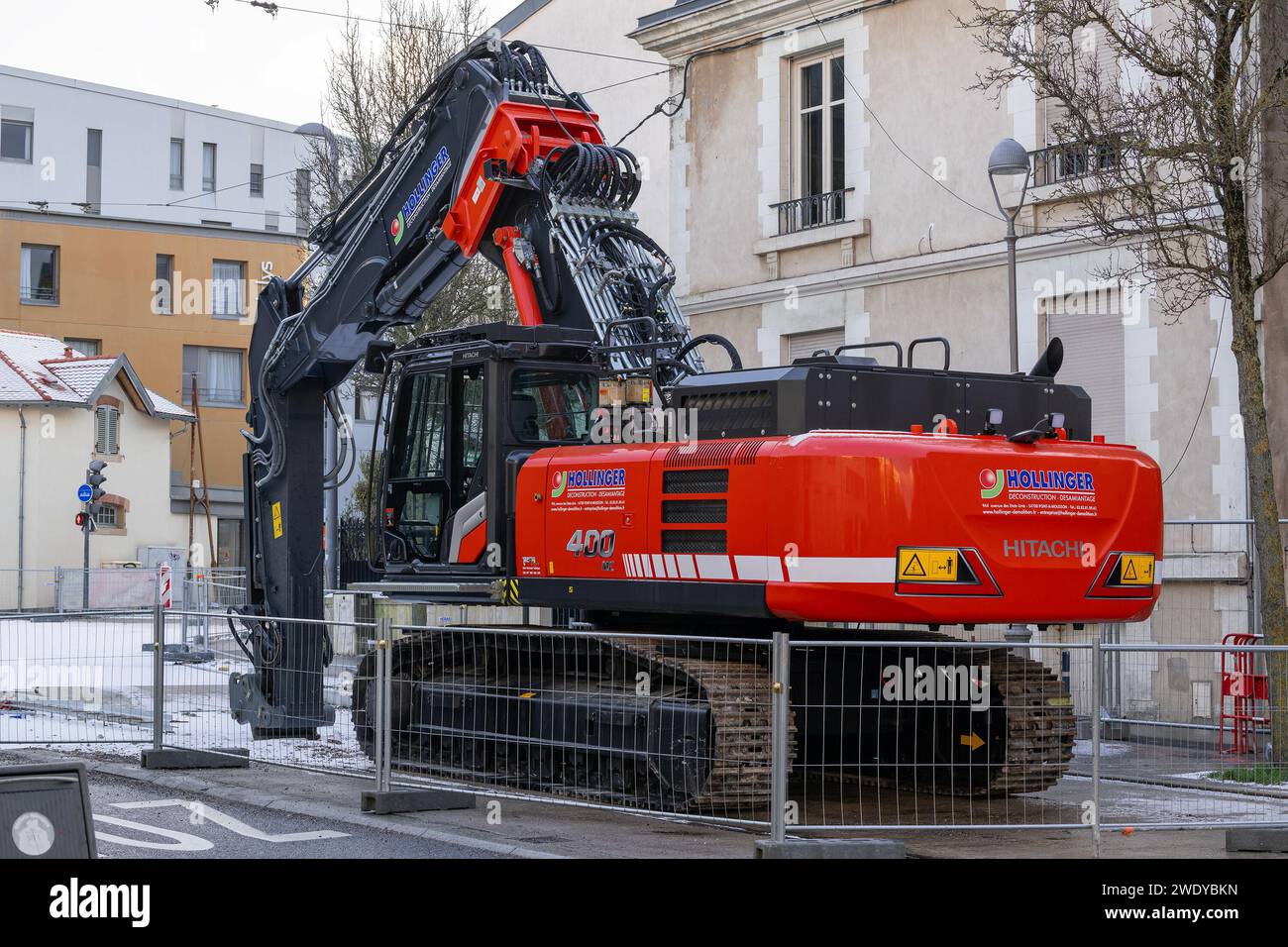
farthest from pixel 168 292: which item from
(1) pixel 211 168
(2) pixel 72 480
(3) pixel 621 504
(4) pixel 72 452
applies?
(3) pixel 621 504

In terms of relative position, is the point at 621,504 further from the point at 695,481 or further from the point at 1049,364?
the point at 1049,364

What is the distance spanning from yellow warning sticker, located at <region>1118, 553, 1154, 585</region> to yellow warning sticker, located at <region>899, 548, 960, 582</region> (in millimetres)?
1260

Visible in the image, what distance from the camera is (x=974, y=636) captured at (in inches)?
553

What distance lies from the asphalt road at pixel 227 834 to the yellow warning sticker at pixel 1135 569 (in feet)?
14.0

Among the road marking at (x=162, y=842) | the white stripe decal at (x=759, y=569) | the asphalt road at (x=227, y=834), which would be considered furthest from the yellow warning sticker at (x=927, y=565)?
the road marking at (x=162, y=842)

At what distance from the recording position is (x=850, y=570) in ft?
33.3

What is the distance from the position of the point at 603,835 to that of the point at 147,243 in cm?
5108

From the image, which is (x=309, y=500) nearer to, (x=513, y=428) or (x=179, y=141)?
(x=513, y=428)

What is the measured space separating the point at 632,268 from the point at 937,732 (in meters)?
4.06

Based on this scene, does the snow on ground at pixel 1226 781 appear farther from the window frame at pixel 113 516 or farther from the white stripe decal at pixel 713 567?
the window frame at pixel 113 516
